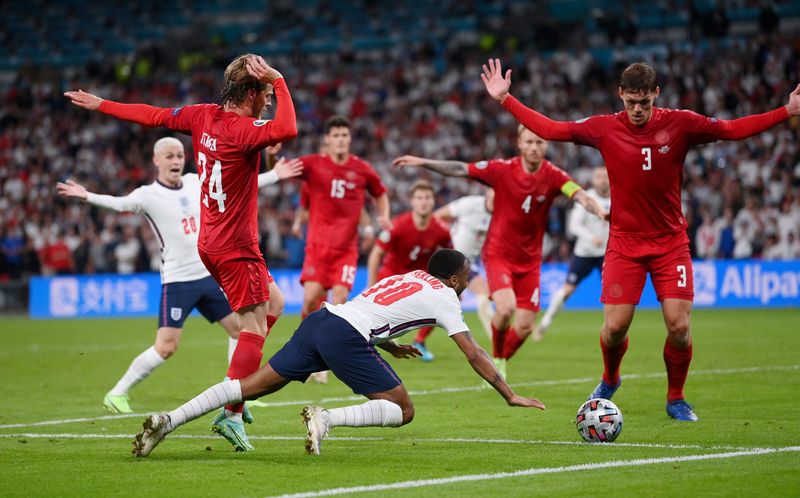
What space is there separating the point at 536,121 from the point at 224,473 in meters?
3.96

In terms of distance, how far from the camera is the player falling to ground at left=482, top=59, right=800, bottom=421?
9531mm

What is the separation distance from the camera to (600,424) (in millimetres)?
8461

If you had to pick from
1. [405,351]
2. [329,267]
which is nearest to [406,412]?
[405,351]

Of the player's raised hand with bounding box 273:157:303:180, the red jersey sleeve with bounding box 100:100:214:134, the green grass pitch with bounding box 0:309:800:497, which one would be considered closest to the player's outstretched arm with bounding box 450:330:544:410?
the green grass pitch with bounding box 0:309:800:497

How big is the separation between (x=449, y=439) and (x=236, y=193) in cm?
246

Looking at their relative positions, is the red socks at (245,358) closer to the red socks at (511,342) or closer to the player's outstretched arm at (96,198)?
the player's outstretched arm at (96,198)

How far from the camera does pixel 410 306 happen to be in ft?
26.6

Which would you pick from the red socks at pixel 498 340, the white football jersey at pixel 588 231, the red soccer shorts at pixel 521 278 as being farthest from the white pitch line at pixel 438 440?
the white football jersey at pixel 588 231

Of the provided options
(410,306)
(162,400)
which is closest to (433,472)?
(410,306)

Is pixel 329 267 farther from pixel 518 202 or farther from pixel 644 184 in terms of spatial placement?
pixel 644 184

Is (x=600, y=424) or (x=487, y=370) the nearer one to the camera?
(x=487, y=370)

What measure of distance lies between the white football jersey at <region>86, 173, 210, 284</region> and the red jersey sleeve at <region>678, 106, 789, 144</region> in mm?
4898

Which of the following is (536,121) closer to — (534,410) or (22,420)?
(534,410)

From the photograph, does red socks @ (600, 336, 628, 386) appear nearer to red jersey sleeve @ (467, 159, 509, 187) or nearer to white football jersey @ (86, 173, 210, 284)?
red jersey sleeve @ (467, 159, 509, 187)
